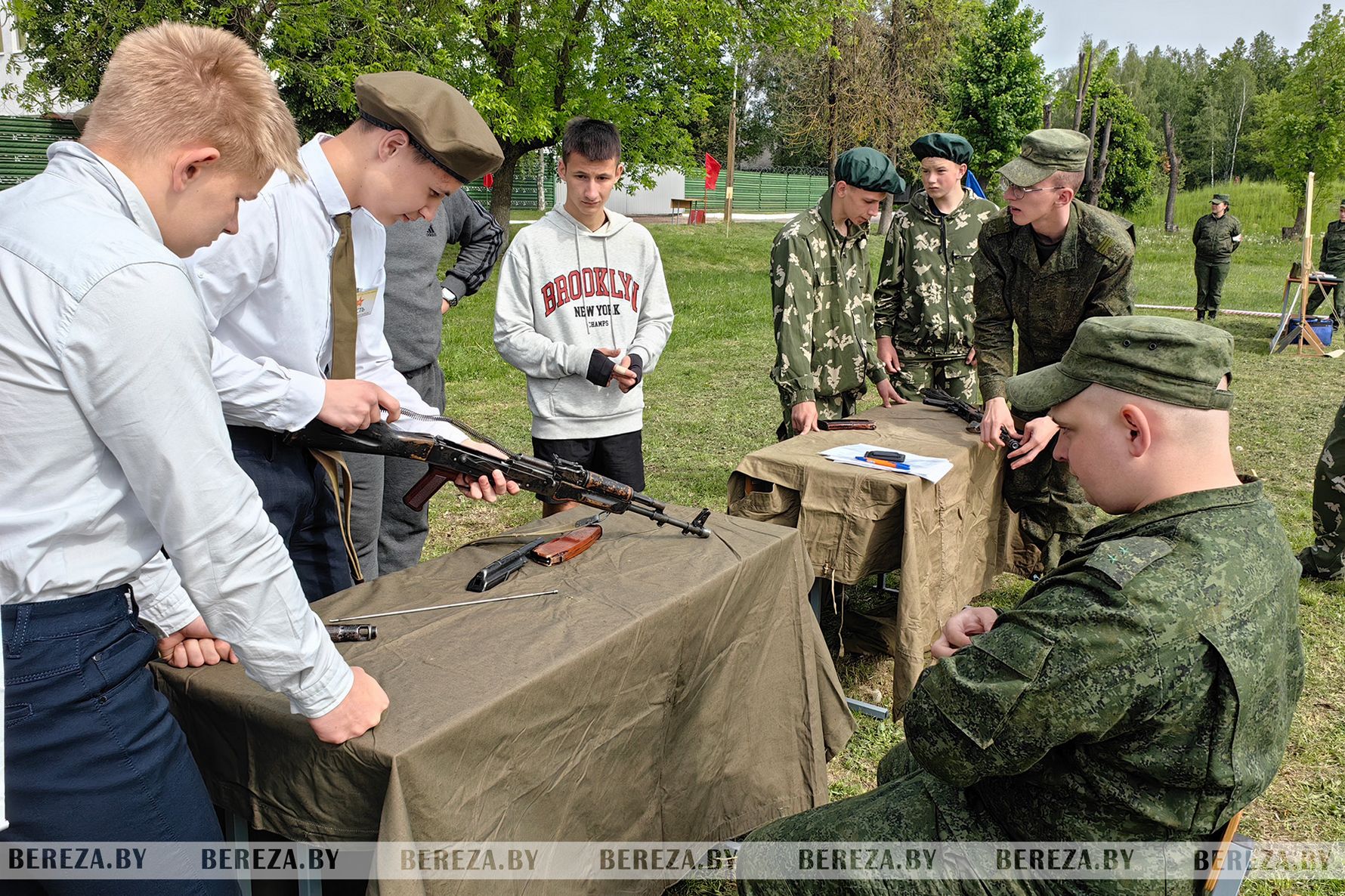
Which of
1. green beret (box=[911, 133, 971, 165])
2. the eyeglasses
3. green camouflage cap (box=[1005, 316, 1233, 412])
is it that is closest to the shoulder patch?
green camouflage cap (box=[1005, 316, 1233, 412])

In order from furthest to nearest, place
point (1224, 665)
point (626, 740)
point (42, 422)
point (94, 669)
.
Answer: point (626, 740) → point (1224, 665) → point (94, 669) → point (42, 422)

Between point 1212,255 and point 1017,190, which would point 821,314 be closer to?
point 1017,190

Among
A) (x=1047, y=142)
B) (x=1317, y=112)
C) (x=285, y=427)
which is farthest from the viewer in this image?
(x=1317, y=112)

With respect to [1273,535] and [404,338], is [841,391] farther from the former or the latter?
[1273,535]

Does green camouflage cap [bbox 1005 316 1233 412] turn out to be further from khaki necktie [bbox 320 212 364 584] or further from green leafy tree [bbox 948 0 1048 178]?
green leafy tree [bbox 948 0 1048 178]

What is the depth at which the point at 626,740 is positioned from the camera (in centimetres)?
228

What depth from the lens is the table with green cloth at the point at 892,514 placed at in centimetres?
347

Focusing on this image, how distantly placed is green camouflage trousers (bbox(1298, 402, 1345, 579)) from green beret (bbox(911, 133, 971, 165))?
2.35 m

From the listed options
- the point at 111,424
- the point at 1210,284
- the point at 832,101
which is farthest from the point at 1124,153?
the point at 111,424

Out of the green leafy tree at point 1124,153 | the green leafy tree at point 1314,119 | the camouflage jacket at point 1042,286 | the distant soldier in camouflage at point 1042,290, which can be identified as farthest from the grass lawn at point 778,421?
the green leafy tree at point 1124,153

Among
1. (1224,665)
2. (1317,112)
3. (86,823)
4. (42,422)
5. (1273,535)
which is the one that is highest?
(1317,112)

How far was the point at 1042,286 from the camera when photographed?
441 cm

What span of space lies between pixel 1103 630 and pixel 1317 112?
3924cm

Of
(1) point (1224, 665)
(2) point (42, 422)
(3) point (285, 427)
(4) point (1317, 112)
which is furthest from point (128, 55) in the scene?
(4) point (1317, 112)
